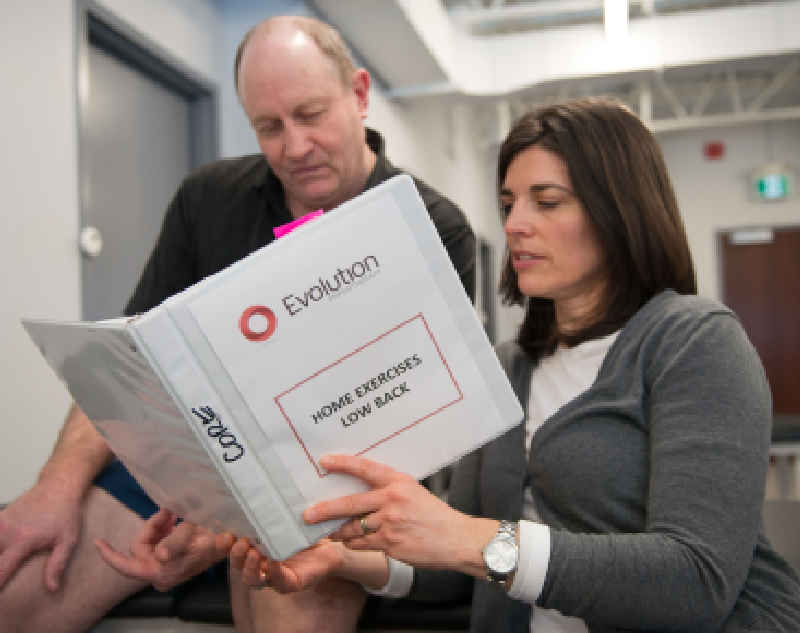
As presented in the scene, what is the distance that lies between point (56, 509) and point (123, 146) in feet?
5.87

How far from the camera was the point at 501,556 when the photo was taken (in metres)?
0.86

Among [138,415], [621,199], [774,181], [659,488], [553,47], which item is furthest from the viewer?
[774,181]

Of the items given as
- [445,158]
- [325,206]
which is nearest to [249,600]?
[325,206]

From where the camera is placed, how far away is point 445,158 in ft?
21.4

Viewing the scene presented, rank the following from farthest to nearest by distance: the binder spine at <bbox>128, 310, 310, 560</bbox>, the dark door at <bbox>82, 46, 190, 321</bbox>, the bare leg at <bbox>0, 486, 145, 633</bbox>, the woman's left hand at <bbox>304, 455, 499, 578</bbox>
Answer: the dark door at <bbox>82, 46, 190, 321</bbox>
the bare leg at <bbox>0, 486, 145, 633</bbox>
the woman's left hand at <bbox>304, 455, 499, 578</bbox>
the binder spine at <bbox>128, 310, 310, 560</bbox>

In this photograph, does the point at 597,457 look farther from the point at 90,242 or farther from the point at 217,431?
the point at 90,242

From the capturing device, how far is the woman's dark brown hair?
3.82 feet

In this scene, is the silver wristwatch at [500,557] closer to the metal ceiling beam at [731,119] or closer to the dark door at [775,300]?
the metal ceiling beam at [731,119]

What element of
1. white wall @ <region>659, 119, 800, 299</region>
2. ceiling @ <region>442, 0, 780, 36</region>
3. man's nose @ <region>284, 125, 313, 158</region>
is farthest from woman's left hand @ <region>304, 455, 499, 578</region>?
white wall @ <region>659, 119, 800, 299</region>

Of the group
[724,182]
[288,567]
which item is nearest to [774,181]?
[724,182]

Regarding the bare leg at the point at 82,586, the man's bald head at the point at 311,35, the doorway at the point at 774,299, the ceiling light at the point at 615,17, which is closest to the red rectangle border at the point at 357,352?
the bare leg at the point at 82,586

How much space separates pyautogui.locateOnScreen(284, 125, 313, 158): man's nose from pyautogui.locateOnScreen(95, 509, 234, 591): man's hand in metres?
0.70

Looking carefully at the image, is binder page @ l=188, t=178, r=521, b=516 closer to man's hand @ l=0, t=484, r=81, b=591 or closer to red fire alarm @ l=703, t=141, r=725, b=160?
man's hand @ l=0, t=484, r=81, b=591

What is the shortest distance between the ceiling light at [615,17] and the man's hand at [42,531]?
3446 mm
